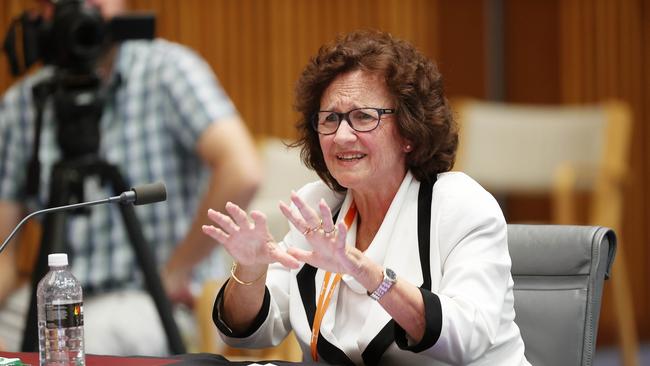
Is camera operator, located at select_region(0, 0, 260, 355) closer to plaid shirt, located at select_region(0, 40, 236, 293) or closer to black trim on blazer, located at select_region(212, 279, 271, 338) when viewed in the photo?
plaid shirt, located at select_region(0, 40, 236, 293)

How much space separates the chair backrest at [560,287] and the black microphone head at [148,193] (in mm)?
781

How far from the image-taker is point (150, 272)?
2.89 metres

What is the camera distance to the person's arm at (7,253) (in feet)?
11.3

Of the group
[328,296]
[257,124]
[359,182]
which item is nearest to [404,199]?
[359,182]

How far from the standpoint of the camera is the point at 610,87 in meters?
6.16

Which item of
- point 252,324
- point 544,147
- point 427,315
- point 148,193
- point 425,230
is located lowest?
point 544,147

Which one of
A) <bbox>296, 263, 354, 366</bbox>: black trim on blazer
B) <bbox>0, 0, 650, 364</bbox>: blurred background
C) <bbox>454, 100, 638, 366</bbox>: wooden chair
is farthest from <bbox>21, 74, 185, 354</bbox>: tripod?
<bbox>0, 0, 650, 364</bbox>: blurred background

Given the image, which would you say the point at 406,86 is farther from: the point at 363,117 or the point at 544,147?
the point at 544,147

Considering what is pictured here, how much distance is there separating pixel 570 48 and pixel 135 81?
3423mm

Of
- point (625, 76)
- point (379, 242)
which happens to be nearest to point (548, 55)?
point (625, 76)

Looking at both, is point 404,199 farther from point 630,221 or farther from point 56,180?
point 630,221

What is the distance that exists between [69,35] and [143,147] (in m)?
0.57

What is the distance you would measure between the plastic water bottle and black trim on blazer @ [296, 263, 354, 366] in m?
0.47

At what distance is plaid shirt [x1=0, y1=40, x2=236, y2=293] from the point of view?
335cm
